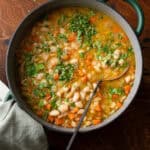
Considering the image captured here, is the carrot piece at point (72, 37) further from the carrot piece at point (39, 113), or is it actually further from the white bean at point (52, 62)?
the carrot piece at point (39, 113)

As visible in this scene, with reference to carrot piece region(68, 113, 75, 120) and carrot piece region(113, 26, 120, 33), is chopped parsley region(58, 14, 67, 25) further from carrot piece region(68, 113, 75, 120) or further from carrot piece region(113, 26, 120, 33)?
carrot piece region(68, 113, 75, 120)

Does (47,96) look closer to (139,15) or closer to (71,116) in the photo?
(71,116)

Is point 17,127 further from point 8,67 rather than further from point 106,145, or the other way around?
point 106,145

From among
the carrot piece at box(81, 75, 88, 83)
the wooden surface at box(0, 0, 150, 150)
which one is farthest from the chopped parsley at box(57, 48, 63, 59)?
the wooden surface at box(0, 0, 150, 150)

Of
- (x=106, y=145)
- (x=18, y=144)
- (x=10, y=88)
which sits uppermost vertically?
(x=10, y=88)

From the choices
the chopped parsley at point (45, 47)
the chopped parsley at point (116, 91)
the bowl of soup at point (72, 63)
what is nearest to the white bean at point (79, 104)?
the bowl of soup at point (72, 63)

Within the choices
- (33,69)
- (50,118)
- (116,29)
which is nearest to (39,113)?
(50,118)

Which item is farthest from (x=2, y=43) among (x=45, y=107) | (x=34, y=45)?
(x=45, y=107)
